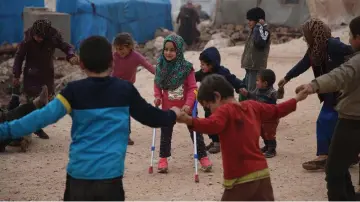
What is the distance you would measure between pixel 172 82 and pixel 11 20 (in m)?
13.1

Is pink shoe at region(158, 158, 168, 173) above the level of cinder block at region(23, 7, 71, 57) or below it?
below

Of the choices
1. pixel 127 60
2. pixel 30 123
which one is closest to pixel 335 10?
pixel 127 60

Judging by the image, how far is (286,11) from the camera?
20.4 meters

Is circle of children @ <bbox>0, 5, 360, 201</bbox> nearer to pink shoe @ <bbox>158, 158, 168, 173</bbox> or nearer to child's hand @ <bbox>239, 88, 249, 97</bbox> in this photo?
child's hand @ <bbox>239, 88, 249, 97</bbox>

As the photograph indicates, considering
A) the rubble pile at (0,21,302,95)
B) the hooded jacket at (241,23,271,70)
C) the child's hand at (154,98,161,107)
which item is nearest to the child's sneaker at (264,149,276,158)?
the hooded jacket at (241,23,271,70)

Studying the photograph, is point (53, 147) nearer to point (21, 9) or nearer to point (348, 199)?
point (348, 199)

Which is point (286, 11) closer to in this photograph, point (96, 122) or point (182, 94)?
point (182, 94)

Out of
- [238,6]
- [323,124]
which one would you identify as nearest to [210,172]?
[323,124]

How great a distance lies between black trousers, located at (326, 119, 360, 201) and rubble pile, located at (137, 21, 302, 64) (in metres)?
14.0

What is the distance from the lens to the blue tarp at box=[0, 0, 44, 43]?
18031 millimetres

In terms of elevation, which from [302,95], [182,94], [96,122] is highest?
[302,95]

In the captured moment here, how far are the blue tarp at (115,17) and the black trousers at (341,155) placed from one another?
14464 millimetres

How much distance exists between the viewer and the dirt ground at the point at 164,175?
577cm

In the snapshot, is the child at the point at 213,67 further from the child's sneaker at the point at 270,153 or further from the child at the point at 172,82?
the child's sneaker at the point at 270,153
